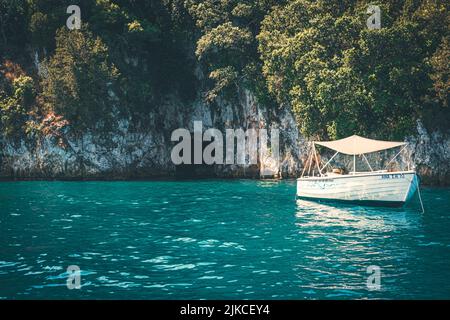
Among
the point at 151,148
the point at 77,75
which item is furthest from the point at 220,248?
the point at 151,148

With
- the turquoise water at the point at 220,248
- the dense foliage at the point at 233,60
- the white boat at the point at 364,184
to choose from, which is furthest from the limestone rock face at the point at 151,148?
the turquoise water at the point at 220,248

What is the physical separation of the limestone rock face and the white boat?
19.6 meters

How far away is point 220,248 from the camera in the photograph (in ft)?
74.2

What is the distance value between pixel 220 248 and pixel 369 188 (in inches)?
629

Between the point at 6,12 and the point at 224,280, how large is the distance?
58.8 meters

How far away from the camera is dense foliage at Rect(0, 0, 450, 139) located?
4869cm

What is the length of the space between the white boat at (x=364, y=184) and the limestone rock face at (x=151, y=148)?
64.2 feet

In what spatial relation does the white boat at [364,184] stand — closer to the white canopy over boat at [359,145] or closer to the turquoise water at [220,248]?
the white canopy over boat at [359,145]

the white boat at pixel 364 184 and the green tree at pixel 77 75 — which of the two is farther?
the green tree at pixel 77 75

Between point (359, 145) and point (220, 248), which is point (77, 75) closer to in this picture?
point (359, 145)

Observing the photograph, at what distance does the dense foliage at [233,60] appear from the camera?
160 ft

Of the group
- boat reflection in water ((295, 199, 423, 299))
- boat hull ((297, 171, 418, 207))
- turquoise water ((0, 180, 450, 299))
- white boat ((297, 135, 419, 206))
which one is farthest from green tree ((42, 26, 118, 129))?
boat reflection in water ((295, 199, 423, 299))
